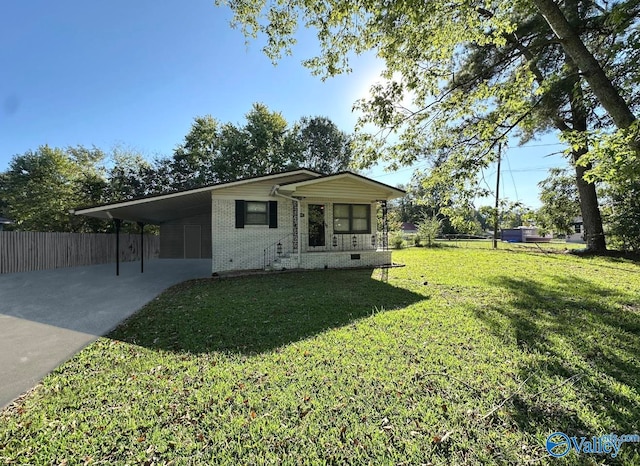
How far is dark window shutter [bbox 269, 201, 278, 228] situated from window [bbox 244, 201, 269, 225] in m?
0.12

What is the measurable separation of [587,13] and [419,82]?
6.61m

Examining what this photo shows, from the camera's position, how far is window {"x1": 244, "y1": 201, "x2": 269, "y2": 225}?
10938 mm

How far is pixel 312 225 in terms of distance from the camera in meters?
12.2

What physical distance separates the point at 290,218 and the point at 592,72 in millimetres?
9322

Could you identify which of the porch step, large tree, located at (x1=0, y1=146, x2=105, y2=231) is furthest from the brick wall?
large tree, located at (x1=0, y1=146, x2=105, y2=231)

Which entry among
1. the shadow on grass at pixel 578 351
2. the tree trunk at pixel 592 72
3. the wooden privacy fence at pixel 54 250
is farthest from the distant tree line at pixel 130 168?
the shadow on grass at pixel 578 351

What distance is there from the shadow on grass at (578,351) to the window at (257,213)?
802 centimetres

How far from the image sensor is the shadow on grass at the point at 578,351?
2.33m

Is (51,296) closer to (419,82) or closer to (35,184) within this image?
(419,82)

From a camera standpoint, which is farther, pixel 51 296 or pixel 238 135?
pixel 238 135

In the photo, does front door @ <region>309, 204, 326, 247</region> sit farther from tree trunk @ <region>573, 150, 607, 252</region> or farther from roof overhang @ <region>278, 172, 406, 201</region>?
tree trunk @ <region>573, 150, 607, 252</region>

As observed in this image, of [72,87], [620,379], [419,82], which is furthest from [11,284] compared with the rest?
[620,379]
